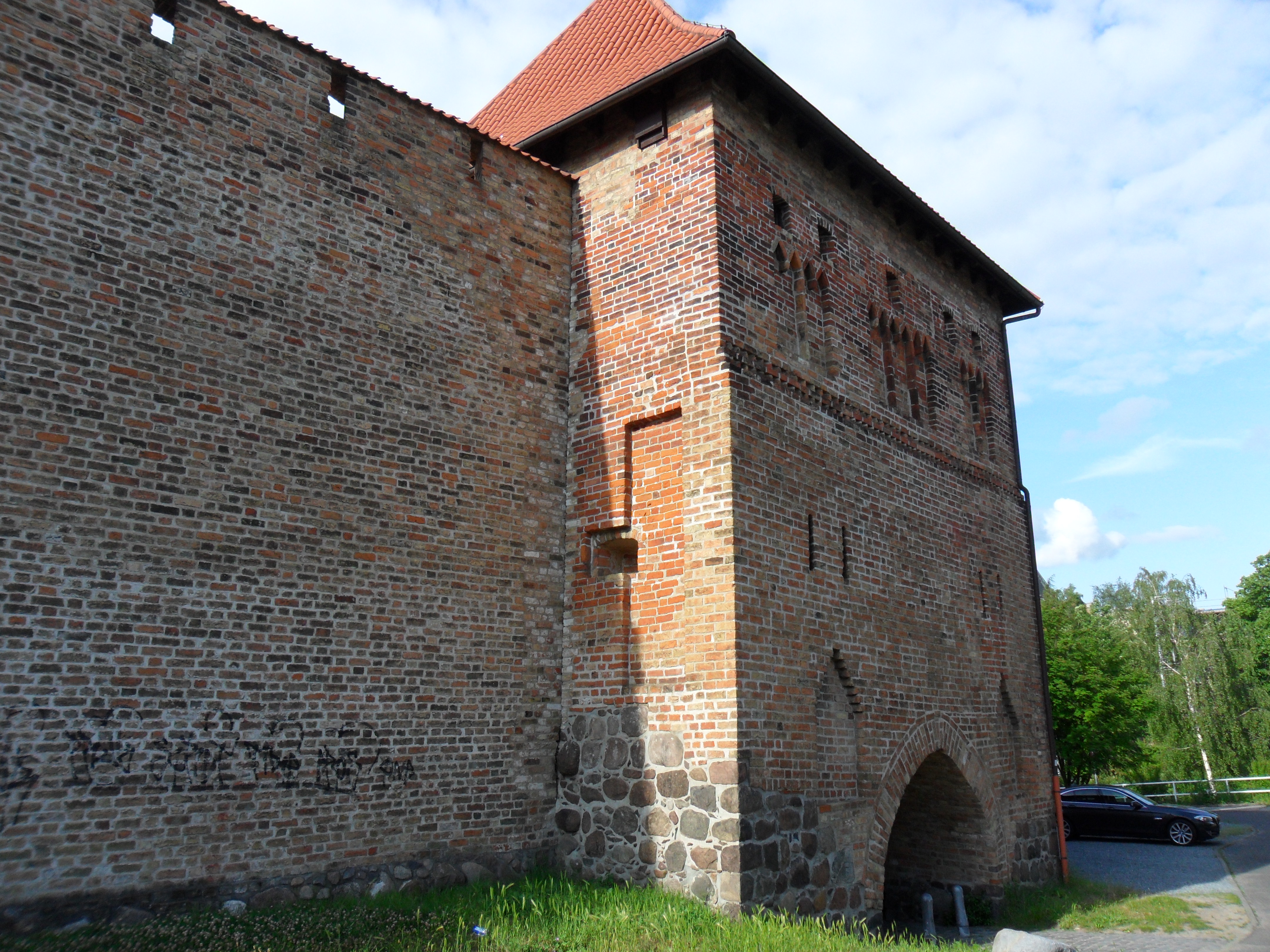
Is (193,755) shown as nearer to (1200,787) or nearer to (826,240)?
(826,240)

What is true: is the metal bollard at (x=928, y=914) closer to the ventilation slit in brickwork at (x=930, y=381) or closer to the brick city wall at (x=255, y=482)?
the brick city wall at (x=255, y=482)

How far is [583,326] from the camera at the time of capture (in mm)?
9703

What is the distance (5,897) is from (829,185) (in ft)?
34.0

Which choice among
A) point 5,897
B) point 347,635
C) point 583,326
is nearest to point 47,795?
point 5,897

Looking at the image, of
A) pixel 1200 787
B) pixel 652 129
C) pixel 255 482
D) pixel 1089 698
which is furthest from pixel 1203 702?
pixel 255 482

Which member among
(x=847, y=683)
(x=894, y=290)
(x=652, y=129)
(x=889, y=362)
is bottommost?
(x=847, y=683)

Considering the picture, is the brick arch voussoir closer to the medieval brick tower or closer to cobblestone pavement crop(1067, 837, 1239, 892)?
the medieval brick tower

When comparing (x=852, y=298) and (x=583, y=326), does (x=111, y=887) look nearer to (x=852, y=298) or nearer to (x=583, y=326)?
(x=583, y=326)

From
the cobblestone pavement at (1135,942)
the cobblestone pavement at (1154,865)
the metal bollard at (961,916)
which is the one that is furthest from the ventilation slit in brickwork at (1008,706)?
the cobblestone pavement at (1154,865)

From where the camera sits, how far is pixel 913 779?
1105 cm

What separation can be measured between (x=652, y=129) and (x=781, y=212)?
5.63ft

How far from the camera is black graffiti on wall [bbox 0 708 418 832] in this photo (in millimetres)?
5582

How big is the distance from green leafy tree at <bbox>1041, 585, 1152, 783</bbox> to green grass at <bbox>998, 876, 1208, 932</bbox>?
10.2 meters

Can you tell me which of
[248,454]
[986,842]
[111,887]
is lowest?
[986,842]
